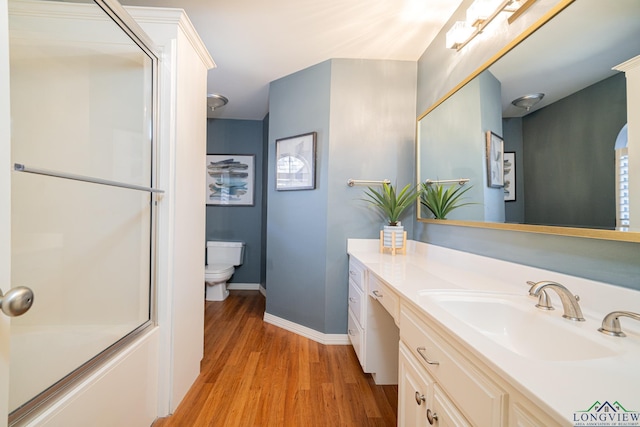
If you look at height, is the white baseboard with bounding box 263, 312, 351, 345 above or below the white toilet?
below

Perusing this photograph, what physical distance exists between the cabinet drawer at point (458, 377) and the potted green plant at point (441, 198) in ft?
2.96

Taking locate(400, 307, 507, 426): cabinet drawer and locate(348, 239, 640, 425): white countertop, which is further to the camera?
locate(400, 307, 507, 426): cabinet drawer

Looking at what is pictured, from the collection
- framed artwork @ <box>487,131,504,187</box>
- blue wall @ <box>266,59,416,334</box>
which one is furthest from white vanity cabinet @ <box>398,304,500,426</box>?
blue wall @ <box>266,59,416,334</box>

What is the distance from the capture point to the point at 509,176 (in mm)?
1115

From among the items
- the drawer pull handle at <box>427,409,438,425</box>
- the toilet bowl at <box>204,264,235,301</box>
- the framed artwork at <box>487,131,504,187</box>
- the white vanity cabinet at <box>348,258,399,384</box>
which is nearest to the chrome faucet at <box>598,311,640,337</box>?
the drawer pull handle at <box>427,409,438,425</box>

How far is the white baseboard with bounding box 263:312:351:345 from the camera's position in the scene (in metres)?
2.05

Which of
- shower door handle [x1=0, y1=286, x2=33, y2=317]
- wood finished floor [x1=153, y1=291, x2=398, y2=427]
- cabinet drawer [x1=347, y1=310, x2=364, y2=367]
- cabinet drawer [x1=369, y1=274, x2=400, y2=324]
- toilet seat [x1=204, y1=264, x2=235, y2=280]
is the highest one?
shower door handle [x1=0, y1=286, x2=33, y2=317]

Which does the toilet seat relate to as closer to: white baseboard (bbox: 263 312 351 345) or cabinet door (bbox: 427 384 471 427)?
white baseboard (bbox: 263 312 351 345)

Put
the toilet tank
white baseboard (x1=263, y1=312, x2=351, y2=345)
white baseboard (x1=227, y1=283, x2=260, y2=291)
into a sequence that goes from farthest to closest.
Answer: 1. white baseboard (x1=227, y1=283, x2=260, y2=291)
2. the toilet tank
3. white baseboard (x1=263, y1=312, x2=351, y2=345)

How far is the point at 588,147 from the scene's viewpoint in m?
0.80

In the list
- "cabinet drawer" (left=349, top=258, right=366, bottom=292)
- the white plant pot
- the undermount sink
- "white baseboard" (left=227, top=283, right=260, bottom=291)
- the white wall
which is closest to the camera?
the undermount sink

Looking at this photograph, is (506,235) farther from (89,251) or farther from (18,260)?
(18,260)

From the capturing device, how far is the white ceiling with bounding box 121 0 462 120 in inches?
60.4

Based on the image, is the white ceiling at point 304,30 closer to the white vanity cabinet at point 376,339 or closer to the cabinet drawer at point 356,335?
the white vanity cabinet at point 376,339
